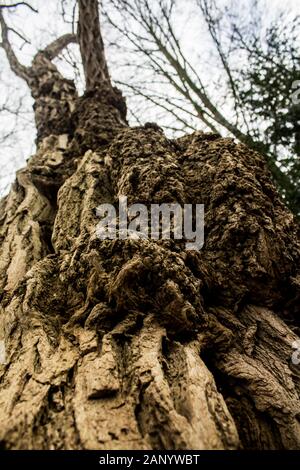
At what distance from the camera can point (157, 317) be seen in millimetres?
1383

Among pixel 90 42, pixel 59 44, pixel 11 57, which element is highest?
pixel 59 44

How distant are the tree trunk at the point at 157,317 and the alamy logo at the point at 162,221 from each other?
0.05 metres

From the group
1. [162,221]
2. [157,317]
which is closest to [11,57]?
[162,221]

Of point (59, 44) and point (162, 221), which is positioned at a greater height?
point (59, 44)

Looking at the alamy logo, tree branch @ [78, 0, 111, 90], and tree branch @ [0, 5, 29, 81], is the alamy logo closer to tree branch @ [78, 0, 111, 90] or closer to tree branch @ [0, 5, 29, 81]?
tree branch @ [78, 0, 111, 90]

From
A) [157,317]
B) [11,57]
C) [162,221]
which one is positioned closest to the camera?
[157,317]

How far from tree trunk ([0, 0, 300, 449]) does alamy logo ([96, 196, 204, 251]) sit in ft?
0.16

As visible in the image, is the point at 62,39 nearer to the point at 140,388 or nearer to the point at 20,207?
the point at 20,207

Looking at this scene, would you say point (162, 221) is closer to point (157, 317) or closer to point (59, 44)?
point (157, 317)

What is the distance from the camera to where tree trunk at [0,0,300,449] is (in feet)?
3.31

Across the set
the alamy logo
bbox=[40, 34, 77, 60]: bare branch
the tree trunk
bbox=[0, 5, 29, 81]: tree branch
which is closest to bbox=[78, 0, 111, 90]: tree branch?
bbox=[0, 5, 29, 81]: tree branch

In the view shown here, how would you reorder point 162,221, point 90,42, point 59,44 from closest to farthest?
point 162,221, point 90,42, point 59,44

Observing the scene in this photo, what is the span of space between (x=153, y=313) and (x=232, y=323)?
1.27 ft

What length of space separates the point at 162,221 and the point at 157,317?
1.90ft
